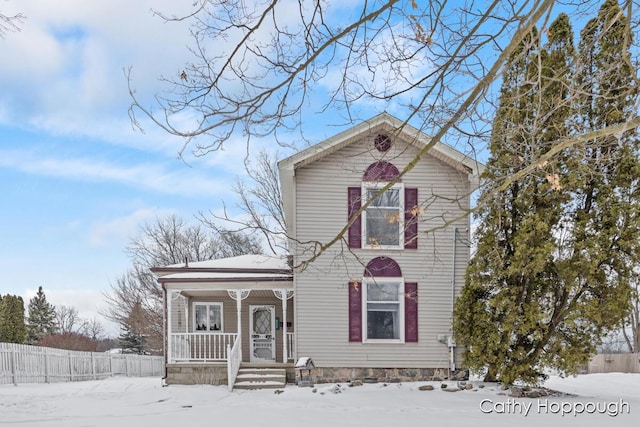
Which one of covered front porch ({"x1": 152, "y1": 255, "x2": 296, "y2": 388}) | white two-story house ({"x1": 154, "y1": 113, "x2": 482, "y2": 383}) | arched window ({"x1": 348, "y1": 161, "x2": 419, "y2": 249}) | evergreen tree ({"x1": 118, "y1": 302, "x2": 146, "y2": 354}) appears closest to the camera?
white two-story house ({"x1": 154, "y1": 113, "x2": 482, "y2": 383})

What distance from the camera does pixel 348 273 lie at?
1348 centimetres

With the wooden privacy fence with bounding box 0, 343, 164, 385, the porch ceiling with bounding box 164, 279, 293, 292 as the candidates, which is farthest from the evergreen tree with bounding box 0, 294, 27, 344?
the porch ceiling with bounding box 164, 279, 293, 292

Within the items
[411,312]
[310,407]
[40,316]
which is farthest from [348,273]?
[40,316]

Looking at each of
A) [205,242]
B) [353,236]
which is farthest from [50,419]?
[205,242]

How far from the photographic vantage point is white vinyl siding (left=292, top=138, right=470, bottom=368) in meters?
13.5

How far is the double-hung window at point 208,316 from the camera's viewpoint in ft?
55.3

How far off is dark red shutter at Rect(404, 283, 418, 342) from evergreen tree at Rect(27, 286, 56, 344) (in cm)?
3163

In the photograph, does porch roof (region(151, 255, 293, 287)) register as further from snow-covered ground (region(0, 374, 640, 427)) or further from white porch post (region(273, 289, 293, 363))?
snow-covered ground (region(0, 374, 640, 427))

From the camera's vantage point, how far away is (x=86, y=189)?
17984 mm

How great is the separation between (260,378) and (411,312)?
367cm

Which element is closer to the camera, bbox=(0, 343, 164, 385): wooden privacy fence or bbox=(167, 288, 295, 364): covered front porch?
bbox=(0, 343, 164, 385): wooden privacy fence

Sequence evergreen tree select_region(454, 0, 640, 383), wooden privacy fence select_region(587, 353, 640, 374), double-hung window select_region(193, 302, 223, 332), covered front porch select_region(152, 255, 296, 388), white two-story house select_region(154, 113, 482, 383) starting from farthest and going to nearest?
wooden privacy fence select_region(587, 353, 640, 374)
double-hung window select_region(193, 302, 223, 332)
covered front porch select_region(152, 255, 296, 388)
white two-story house select_region(154, 113, 482, 383)
evergreen tree select_region(454, 0, 640, 383)

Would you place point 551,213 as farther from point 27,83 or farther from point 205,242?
point 205,242

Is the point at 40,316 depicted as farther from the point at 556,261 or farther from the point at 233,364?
the point at 556,261
